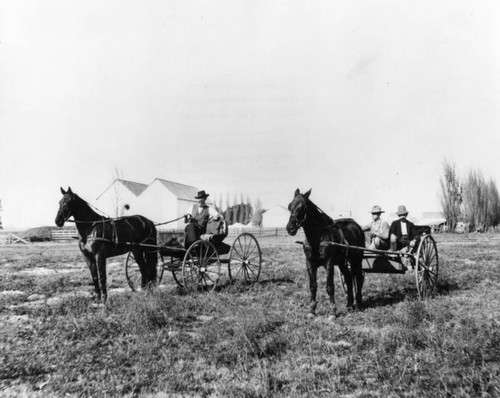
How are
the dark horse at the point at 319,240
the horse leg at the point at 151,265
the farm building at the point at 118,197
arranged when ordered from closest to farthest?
1. the dark horse at the point at 319,240
2. the horse leg at the point at 151,265
3. the farm building at the point at 118,197

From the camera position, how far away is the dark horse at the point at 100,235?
8.02m

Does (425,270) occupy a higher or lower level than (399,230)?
lower

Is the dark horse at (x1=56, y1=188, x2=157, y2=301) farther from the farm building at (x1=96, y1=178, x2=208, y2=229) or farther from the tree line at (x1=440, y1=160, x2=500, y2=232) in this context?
the tree line at (x1=440, y1=160, x2=500, y2=232)

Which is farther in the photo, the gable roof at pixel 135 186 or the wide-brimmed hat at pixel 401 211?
the gable roof at pixel 135 186

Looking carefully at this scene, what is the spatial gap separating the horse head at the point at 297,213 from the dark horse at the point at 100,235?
12.0 ft

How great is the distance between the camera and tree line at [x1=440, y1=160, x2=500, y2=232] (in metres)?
60.8

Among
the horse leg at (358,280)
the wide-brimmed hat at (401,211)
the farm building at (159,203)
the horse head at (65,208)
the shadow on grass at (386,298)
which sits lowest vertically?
the shadow on grass at (386,298)

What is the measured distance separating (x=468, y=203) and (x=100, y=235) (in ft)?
215

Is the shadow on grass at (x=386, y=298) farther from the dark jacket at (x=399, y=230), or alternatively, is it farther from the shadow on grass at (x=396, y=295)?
the dark jacket at (x=399, y=230)

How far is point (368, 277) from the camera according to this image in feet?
37.4

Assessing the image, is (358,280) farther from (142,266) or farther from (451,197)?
(451,197)

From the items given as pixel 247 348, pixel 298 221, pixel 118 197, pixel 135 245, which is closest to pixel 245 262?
pixel 135 245

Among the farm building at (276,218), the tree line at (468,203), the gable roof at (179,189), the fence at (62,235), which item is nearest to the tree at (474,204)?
the tree line at (468,203)

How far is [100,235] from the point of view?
8211 mm
